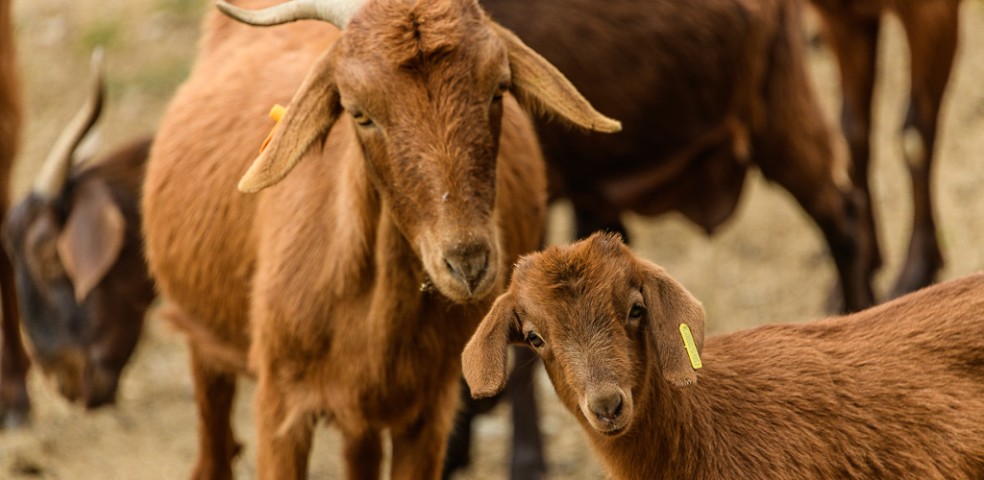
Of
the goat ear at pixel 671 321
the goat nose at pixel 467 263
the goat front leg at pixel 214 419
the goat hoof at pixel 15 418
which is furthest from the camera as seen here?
the goat hoof at pixel 15 418

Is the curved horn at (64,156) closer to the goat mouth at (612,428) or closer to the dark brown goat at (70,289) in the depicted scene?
the dark brown goat at (70,289)

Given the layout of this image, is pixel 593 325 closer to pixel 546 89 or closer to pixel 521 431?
pixel 546 89

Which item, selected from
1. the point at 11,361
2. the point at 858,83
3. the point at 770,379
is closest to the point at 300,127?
the point at 770,379

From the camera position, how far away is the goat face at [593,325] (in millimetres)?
4422

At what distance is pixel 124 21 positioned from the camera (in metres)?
12.7

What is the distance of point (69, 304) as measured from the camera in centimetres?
832

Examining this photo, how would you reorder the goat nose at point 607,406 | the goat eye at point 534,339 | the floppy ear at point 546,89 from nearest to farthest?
1. the goat nose at point 607,406
2. the goat eye at point 534,339
3. the floppy ear at point 546,89

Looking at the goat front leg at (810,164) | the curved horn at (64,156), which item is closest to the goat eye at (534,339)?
the goat front leg at (810,164)

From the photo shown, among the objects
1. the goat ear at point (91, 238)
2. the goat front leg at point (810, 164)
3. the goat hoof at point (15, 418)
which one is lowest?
the goat hoof at point (15, 418)

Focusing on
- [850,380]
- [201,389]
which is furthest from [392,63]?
[201,389]

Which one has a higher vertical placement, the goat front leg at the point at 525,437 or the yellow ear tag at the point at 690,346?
the yellow ear tag at the point at 690,346

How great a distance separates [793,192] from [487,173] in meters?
3.63

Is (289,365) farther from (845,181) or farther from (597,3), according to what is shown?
(845,181)

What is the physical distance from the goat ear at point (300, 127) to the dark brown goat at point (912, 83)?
12.8 feet
